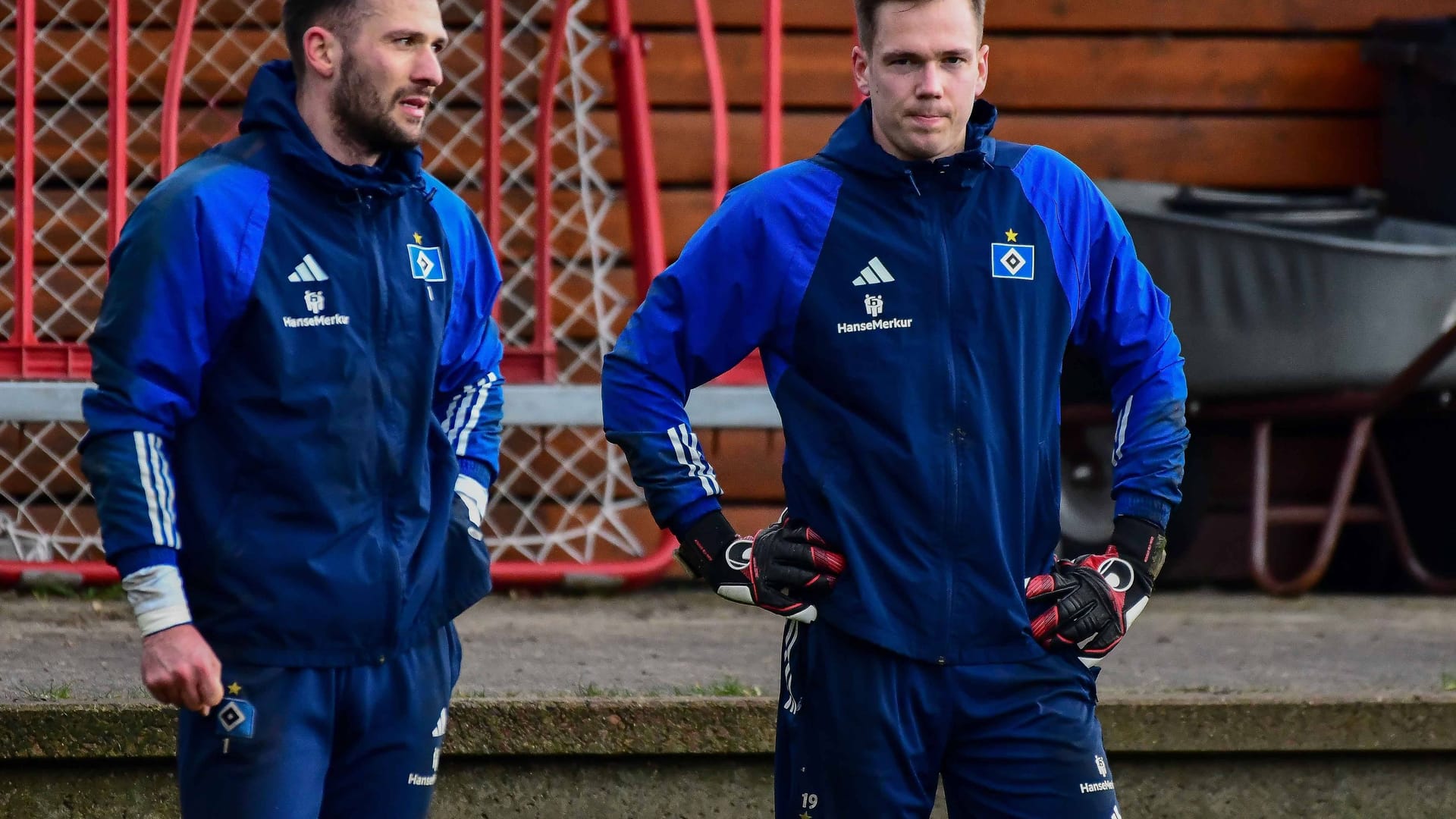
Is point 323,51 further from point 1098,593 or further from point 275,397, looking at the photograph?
point 1098,593

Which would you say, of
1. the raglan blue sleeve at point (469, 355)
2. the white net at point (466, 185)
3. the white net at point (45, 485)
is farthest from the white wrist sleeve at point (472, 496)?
the white net at point (45, 485)

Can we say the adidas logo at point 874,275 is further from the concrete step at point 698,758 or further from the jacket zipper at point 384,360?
the concrete step at point 698,758

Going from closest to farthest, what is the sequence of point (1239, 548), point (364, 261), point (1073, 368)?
point (364, 261), point (1073, 368), point (1239, 548)

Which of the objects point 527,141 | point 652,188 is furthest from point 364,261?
point 527,141

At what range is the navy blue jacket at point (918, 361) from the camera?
2.40m

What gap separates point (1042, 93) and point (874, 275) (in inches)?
148

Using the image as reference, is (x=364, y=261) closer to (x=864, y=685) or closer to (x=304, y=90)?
(x=304, y=90)

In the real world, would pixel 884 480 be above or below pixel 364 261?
below

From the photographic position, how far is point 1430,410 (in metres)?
5.74

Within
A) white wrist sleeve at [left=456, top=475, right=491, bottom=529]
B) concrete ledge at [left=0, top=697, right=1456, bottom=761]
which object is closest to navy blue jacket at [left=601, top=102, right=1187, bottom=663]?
white wrist sleeve at [left=456, top=475, right=491, bottom=529]

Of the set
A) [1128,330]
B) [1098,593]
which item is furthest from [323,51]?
[1098,593]

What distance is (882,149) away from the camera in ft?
8.18

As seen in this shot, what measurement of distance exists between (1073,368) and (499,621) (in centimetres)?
219

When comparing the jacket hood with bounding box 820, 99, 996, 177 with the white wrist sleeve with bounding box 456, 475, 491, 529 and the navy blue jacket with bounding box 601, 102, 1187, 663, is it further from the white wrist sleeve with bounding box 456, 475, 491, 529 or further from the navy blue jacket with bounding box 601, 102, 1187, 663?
the white wrist sleeve with bounding box 456, 475, 491, 529
